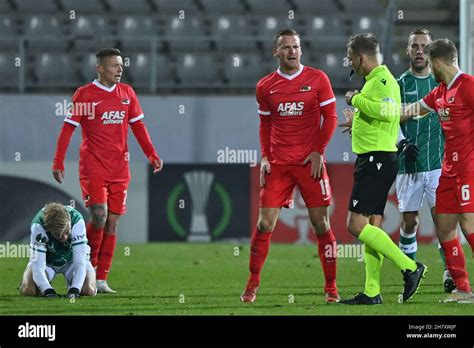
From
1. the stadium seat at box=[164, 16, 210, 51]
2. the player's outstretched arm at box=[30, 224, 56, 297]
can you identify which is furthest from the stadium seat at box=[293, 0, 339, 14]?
the player's outstretched arm at box=[30, 224, 56, 297]

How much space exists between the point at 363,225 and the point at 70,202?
8.52 m

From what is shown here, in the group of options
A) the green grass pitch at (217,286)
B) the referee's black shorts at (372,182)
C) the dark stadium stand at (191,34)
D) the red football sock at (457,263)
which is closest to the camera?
the green grass pitch at (217,286)

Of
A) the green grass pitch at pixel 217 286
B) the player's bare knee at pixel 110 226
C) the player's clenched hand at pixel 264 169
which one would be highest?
the player's clenched hand at pixel 264 169

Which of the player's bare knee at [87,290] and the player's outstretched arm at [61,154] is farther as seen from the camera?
the player's outstretched arm at [61,154]

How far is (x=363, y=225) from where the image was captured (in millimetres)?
8305

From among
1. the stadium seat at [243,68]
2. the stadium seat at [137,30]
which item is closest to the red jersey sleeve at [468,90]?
the stadium seat at [243,68]

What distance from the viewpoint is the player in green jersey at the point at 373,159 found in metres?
8.20

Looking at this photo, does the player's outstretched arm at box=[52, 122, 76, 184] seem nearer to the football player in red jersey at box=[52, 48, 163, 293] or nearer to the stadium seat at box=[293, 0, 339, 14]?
the football player in red jersey at box=[52, 48, 163, 293]

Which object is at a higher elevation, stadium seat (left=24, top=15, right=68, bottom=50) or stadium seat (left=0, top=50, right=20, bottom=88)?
stadium seat (left=24, top=15, right=68, bottom=50)

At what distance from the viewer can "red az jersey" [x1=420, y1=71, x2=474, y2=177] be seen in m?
8.41

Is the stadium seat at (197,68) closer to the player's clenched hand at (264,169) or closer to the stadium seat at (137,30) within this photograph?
the stadium seat at (137,30)

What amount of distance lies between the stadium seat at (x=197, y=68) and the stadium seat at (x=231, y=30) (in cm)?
34

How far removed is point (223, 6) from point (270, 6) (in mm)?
745

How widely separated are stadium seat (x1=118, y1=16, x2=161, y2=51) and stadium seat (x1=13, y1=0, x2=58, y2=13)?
110cm
